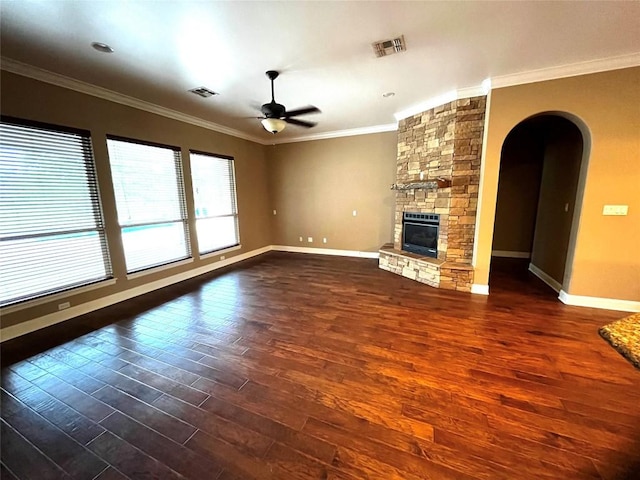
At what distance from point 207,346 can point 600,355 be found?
377 centimetres

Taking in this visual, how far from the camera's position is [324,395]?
76.5 inches

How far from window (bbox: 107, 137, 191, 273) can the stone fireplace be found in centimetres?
416

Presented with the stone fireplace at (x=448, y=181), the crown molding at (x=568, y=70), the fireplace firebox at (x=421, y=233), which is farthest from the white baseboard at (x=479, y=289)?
the crown molding at (x=568, y=70)

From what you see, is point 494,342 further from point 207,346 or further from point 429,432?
point 207,346

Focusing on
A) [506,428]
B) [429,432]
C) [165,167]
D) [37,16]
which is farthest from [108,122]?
[506,428]

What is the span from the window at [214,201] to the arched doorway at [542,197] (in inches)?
210

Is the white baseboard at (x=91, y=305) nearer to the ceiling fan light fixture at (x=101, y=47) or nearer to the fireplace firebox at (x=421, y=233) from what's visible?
the ceiling fan light fixture at (x=101, y=47)

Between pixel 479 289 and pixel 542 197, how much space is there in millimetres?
2439

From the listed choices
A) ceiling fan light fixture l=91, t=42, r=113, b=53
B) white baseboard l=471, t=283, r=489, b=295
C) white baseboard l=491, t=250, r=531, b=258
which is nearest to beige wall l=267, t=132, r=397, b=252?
white baseboard l=471, t=283, r=489, b=295

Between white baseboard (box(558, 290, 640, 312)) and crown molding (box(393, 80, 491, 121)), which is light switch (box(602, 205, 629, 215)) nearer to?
white baseboard (box(558, 290, 640, 312))

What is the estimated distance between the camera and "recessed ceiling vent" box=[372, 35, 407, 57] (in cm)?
244

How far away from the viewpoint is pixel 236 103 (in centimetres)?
397

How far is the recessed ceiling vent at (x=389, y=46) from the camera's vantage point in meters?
2.44

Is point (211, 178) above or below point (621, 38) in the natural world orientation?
below
